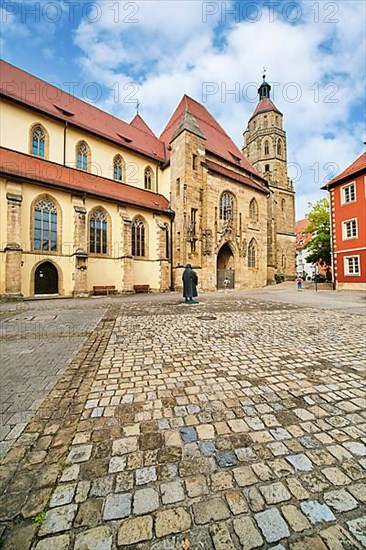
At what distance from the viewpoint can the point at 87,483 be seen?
150 cm

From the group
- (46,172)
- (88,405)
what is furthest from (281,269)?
(88,405)

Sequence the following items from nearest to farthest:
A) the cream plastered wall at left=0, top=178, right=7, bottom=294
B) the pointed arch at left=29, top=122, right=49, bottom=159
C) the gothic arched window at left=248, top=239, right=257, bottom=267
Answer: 1. the cream plastered wall at left=0, top=178, right=7, bottom=294
2. the pointed arch at left=29, top=122, right=49, bottom=159
3. the gothic arched window at left=248, top=239, right=257, bottom=267

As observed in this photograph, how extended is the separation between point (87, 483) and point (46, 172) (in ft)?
63.9

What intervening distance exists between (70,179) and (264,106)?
1446 inches

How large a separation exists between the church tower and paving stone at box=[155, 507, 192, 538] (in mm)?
36801

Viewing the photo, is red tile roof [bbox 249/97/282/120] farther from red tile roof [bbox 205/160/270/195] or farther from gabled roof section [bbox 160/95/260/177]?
red tile roof [bbox 205/160/270/195]

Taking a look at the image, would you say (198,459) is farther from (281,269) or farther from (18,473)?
(281,269)

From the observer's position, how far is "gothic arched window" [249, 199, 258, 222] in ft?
91.8

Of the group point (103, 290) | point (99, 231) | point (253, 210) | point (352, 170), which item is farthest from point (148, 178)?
point (352, 170)

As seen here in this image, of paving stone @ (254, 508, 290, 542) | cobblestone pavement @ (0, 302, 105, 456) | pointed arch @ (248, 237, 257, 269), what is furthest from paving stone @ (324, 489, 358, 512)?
pointed arch @ (248, 237, 257, 269)

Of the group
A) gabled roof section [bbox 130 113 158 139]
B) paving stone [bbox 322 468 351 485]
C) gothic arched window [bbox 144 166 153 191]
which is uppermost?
gabled roof section [bbox 130 113 158 139]

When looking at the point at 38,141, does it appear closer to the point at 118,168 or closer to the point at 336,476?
the point at 118,168

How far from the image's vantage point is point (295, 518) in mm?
1244

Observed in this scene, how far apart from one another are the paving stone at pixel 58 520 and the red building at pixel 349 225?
22167 mm
